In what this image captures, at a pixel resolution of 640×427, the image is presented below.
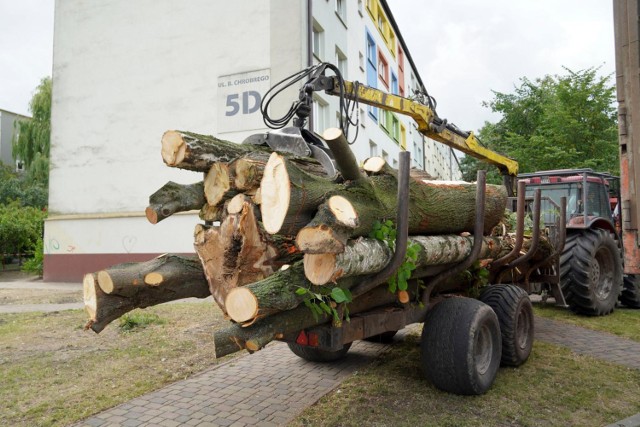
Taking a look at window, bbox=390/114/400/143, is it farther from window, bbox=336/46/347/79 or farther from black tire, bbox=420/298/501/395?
black tire, bbox=420/298/501/395

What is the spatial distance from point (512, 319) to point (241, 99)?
10411 mm

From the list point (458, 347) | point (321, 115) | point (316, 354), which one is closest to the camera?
point (458, 347)

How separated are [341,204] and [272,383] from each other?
2.51 meters

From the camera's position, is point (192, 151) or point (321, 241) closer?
point (321, 241)

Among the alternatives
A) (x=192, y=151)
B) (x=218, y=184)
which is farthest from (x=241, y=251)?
(x=192, y=151)

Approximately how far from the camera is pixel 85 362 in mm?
5484

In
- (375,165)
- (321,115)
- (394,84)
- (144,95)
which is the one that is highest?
(394,84)

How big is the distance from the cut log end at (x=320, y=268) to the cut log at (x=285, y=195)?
0.27m

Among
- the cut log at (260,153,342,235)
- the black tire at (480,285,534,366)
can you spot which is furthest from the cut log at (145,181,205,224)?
the black tire at (480,285,534,366)

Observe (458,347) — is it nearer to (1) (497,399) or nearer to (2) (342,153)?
(1) (497,399)

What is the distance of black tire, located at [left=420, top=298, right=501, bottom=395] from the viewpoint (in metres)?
4.07

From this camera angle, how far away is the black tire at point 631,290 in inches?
348

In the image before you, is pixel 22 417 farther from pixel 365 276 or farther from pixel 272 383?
pixel 365 276

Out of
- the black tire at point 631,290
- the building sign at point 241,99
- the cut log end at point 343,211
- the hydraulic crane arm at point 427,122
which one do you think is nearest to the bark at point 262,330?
the cut log end at point 343,211
